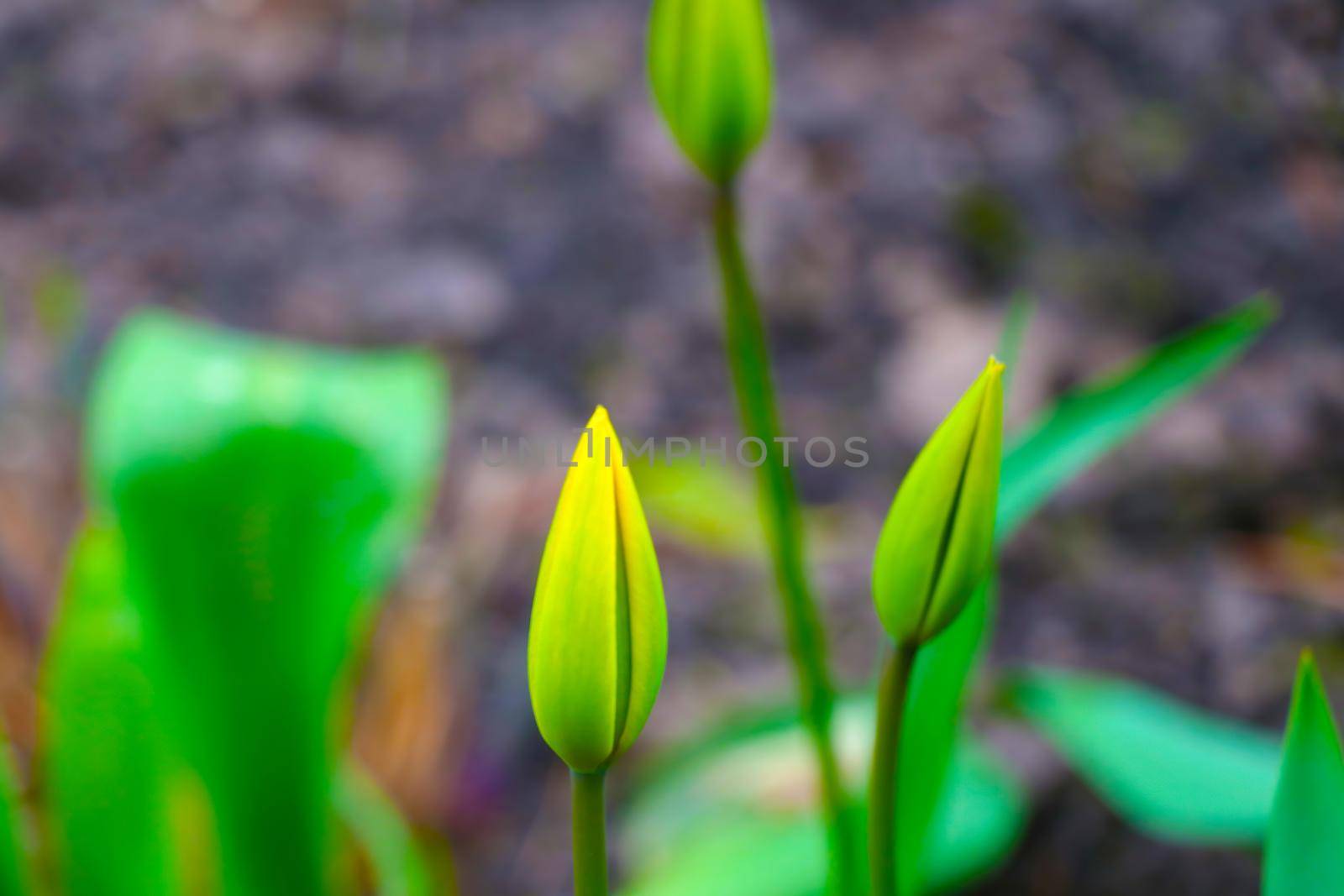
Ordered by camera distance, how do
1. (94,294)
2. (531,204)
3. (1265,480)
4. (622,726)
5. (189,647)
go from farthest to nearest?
(531,204)
(94,294)
(1265,480)
(189,647)
(622,726)

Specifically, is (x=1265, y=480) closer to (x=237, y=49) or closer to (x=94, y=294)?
(x=94, y=294)

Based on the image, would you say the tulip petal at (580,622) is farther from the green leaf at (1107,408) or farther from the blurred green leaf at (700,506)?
the blurred green leaf at (700,506)

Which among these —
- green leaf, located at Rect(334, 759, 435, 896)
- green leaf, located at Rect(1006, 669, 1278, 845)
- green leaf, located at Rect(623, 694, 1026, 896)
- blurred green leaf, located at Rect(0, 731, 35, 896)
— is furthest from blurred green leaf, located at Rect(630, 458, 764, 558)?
blurred green leaf, located at Rect(0, 731, 35, 896)

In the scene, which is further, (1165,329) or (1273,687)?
(1165,329)

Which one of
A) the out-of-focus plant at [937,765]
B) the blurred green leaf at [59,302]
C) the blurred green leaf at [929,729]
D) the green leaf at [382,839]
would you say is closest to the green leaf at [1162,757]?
the out-of-focus plant at [937,765]

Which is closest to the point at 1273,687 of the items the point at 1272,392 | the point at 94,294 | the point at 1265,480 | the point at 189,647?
the point at 1265,480

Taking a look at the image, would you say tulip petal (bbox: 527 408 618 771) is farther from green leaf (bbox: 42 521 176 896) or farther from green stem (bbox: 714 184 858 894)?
green leaf (bbox: 42 521 176 896)

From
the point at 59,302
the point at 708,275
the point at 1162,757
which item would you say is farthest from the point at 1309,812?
the point at 59,302
